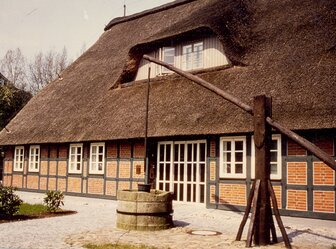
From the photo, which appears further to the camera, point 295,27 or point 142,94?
point 142,94

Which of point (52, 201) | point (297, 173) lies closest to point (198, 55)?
point (297, 173)

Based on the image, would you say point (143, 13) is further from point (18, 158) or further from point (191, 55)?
point (18, 158)

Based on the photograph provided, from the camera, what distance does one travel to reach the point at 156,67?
15289mm

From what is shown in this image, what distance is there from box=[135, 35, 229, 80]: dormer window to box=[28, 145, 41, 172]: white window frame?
588 cm

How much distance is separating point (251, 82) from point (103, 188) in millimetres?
6694

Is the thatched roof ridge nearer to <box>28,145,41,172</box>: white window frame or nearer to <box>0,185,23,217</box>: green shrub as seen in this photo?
<box>28,145,41,172</box>: white window frame

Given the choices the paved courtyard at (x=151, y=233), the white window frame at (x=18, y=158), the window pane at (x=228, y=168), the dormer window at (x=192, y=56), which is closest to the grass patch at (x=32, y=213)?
the paved courtyard at (x=151, y=233)

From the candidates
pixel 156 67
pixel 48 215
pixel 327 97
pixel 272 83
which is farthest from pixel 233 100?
pixel 156 67

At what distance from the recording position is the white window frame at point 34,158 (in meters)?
17.5

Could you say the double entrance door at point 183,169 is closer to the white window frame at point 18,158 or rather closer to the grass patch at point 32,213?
the grass patch at point 32,213

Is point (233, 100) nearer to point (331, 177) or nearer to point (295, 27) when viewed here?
point (331, 177)

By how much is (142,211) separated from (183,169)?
499 cm

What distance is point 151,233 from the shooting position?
773 centimetres

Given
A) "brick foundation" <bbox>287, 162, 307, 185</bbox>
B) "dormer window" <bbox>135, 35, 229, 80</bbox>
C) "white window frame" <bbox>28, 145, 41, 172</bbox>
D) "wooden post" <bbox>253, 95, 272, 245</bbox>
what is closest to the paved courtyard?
"wooden post" <bbox>253, 95, 272, 245</bbox>
